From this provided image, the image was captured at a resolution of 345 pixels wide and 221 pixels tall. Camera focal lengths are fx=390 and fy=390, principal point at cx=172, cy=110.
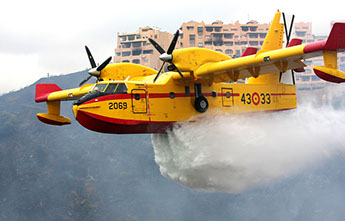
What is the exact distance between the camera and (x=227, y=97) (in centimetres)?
1825

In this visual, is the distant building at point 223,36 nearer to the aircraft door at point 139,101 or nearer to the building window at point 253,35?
the building window at point 253,35

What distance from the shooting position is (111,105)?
15.4 m

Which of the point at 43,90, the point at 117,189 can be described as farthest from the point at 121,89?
the point at 117,189

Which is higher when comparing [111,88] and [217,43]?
[217,43]

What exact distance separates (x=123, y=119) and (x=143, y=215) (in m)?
50.8

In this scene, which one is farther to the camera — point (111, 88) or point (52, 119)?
point (52, 119)

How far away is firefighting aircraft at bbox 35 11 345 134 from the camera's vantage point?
14.4 meters

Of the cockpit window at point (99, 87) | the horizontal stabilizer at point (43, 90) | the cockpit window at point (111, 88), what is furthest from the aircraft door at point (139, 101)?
the horizontal stabilizer at point (43, 90)

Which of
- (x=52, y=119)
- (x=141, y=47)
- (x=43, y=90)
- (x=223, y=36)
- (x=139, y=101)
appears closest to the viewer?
(x=139, y=101)

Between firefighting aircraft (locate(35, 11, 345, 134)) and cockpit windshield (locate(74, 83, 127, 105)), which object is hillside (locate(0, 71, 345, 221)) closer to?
firefighting aircraft (locate(35, 11, 345, 134))

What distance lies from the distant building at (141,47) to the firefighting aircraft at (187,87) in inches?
2657

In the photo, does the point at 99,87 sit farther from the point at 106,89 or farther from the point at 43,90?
the point at 43,90

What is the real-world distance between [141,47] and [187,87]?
77.2 m

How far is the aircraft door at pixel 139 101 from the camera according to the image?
15820 mm
